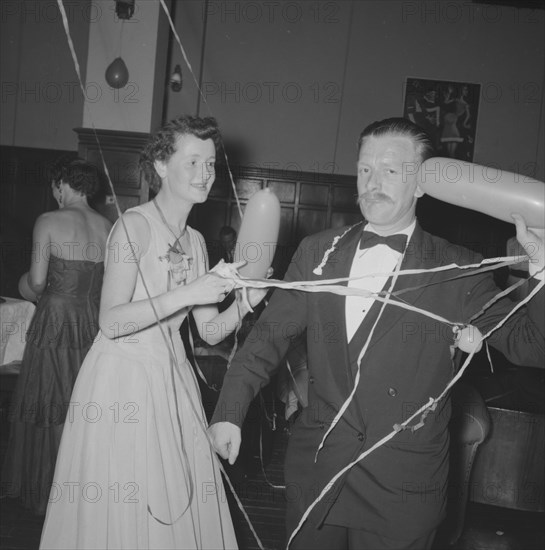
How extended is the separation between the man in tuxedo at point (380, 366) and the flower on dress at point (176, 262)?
489mm

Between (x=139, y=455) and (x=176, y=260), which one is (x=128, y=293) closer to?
(x=176, y=260)

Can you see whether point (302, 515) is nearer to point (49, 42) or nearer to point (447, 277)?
point (447, 277)

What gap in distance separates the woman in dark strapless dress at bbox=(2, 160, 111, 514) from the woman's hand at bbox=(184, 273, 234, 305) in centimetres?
175

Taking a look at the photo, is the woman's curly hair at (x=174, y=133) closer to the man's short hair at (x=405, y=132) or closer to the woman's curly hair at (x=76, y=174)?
the man's short hair at (x=405, y=132)

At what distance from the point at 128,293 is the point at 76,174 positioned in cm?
158

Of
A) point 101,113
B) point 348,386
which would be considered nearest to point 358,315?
point 348,386

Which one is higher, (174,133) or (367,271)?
(174,133)

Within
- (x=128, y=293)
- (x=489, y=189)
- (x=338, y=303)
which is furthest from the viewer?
(x=128, y=293)

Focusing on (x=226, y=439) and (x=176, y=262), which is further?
(x=176, y=262)

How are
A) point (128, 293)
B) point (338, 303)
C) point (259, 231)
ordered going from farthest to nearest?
point (128, 293) → point (338, 303) → point (259, 231)

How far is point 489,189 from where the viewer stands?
4.32 feet

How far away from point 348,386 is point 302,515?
37 cm

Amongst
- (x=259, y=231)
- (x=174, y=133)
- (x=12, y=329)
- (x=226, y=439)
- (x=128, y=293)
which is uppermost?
(x=174, y=133)

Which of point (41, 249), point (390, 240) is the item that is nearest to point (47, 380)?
point (41, 249)
